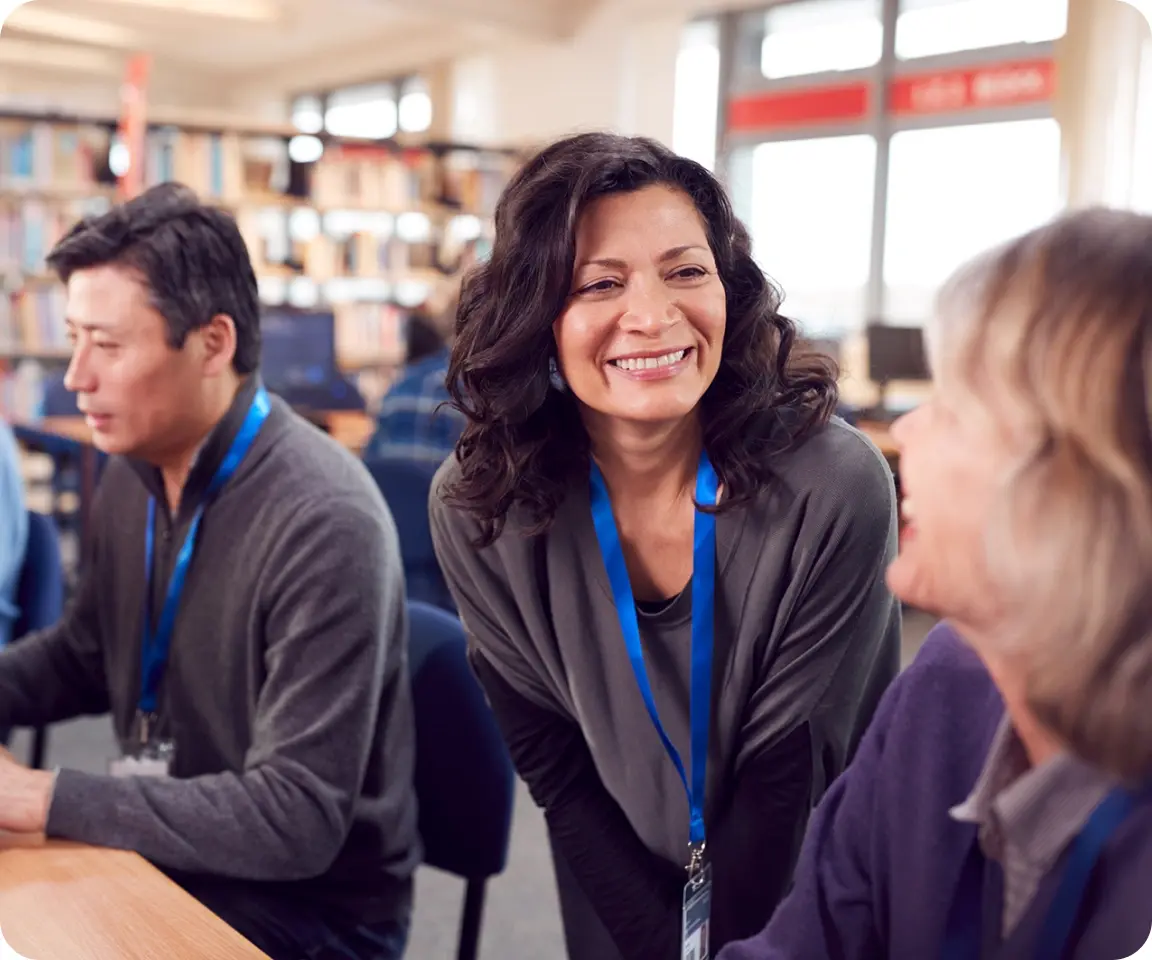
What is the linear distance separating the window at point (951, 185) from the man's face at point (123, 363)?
537 centimetres

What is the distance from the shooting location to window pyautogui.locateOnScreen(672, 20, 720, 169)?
7.99m

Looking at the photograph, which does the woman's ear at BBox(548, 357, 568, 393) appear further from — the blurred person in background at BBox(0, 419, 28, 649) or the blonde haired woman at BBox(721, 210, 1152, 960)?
the blurred person in background at BBox(0, 419, 28, 649)

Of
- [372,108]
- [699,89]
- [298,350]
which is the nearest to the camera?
[298,350]

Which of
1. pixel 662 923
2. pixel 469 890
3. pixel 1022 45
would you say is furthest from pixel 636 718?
pixel 1022 45

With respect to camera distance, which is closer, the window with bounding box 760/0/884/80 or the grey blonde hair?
the grey blonde hair

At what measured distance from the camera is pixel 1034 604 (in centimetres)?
61

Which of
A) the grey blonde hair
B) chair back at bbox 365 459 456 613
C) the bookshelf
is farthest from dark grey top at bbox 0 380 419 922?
the bookshelf

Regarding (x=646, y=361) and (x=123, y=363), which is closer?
(x=646, y=361)

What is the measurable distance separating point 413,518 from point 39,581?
93cm

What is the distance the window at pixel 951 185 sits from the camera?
6512mm

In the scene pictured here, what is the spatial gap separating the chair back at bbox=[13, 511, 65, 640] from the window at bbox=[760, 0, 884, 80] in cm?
654

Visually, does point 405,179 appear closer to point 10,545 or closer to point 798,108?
point 798,108

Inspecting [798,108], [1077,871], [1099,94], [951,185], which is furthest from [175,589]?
[798,108]

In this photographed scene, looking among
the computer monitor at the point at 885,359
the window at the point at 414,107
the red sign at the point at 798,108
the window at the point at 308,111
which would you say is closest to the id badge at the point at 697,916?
the computer monitor at the point at 885,359
